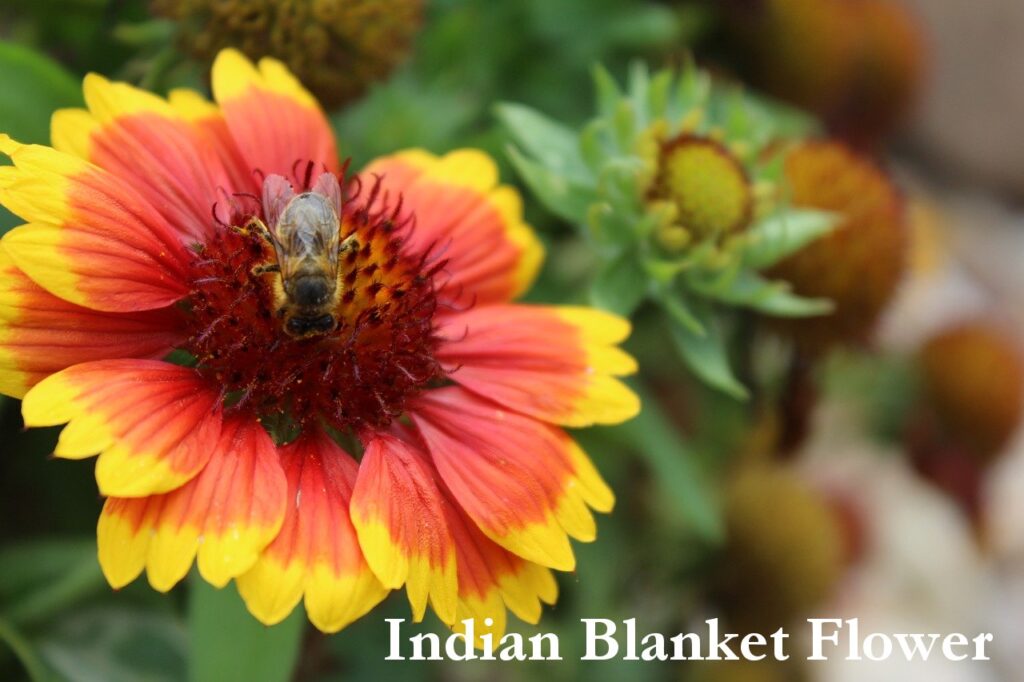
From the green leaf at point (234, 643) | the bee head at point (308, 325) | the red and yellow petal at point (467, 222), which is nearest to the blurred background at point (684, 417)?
the green leaf at point (234, 643)

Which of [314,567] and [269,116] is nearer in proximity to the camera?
[314,567]

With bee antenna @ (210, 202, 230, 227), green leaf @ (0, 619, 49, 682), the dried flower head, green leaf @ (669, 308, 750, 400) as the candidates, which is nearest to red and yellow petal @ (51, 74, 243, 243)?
bee antenna @ (210, 202, 230, 227)

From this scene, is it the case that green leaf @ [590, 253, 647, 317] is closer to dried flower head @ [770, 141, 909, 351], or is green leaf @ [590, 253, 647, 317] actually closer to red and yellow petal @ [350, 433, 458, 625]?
dried flower head @ [770, 141, 909, 351]

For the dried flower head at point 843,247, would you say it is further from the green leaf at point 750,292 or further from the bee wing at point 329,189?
the bee wing at point 329,189

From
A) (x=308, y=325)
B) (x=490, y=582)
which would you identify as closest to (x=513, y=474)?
(x=490, y=582)

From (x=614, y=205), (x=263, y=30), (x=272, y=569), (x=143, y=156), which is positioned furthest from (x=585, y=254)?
(x=272, y=569)

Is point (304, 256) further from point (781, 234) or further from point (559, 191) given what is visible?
point (781, 234)

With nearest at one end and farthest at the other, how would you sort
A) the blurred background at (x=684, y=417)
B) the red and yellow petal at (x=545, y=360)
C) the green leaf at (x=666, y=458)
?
the red and yellow petal at (x=545, y=360), the blurred background at (x=684, y=417), the green leaf at (x=666, y=458)
